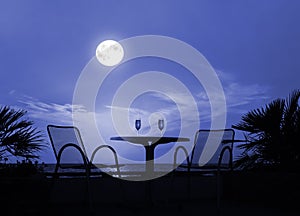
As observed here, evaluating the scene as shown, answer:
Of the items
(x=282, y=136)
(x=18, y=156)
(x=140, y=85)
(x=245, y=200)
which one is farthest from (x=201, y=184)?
(x=18, y=156)

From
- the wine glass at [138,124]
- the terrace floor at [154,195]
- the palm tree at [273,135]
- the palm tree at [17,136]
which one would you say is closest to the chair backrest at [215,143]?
the terrace floor at [154,195]

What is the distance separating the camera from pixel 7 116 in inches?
150

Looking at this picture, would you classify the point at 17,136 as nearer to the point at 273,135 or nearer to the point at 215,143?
the point at 215,143

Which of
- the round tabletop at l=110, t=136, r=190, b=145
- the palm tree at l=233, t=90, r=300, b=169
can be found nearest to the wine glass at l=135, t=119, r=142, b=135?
the round tabletop at l=110, t=136, r=190, b=145

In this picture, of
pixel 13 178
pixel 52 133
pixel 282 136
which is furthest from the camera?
pixel 282 136

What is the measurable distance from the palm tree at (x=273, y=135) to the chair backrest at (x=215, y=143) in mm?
1138

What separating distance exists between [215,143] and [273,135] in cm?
130

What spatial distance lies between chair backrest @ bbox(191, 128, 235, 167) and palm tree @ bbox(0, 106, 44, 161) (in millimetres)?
1747

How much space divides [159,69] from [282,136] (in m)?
4.83

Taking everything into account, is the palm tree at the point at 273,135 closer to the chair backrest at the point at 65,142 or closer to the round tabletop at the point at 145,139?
the round tabletop at the point at 145,139

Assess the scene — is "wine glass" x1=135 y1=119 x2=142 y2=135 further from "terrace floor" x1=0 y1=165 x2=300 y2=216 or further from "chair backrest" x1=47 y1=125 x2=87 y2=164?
"chair backrest" x1=47 y1=125 x2=87 y2=164

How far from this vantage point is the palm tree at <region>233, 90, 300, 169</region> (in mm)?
4473

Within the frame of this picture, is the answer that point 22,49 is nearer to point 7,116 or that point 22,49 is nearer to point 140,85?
point 140,85

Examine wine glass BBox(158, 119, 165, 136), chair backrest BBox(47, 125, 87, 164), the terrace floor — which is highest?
wine glass BBox(158, 119, 165, 136)
